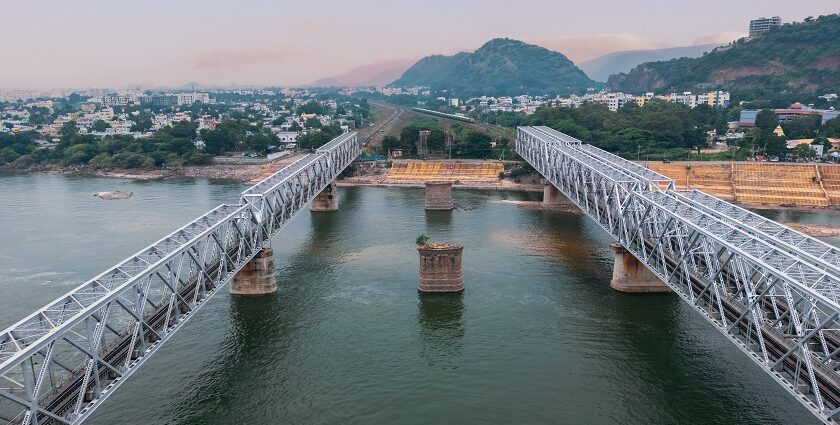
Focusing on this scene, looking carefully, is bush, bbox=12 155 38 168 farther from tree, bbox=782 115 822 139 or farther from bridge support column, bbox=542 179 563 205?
tree, bbox=782 115 822 139

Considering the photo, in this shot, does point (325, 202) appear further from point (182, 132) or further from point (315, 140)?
point (182, 132)

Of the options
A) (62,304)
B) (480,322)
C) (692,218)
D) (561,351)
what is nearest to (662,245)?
(692,218)

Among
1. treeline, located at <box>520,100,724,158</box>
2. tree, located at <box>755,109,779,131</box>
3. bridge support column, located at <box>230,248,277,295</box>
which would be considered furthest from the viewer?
tree, located at <box>755,109,779,131</box>

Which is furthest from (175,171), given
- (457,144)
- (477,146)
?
(477,146)

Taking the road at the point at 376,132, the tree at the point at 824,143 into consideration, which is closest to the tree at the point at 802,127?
the tree at the point at 824,143

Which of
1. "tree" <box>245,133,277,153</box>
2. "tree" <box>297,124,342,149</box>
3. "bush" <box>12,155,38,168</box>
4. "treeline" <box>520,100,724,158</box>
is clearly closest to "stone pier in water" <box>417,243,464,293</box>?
"treeline" <box>520,100,724,158</box>

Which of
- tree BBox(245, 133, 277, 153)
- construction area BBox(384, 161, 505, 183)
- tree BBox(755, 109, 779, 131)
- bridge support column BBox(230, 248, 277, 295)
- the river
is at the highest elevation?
tree BBox(755, 109, 779, 131)
